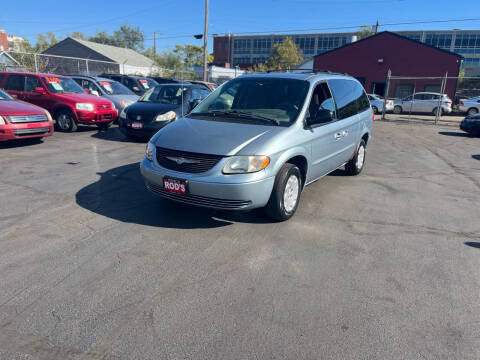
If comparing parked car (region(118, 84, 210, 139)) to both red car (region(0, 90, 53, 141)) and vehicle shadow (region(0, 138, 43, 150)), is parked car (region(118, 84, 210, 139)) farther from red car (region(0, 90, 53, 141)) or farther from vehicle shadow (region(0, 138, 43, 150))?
vehicle shadow (region(0, 138, 43, 150))

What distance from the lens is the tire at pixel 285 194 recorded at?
4242 mm

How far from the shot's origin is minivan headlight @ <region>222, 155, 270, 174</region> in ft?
12.9

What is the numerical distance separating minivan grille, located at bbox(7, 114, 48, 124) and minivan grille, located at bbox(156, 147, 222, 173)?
226 inches

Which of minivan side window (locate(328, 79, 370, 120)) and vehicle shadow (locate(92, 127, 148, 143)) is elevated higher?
minivan side window (locate(328, 79, 370, 120))

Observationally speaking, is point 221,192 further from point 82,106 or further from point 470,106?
point 470,106

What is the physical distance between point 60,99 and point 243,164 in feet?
29.4

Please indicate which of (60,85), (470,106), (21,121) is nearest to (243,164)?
(21,121)

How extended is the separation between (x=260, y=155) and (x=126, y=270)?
1.78 meters

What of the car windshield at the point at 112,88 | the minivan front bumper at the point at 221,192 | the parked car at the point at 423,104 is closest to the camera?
the minivan front bumper at the point at 221,192

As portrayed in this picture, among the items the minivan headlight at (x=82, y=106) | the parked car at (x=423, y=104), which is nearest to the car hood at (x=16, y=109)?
the minivan headlight at (x=82, y=106)

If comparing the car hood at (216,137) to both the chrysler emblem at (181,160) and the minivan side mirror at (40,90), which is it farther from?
the minivan side mirror at (40,90)

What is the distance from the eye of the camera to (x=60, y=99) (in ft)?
35.5

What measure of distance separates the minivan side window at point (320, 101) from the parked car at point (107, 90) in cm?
920

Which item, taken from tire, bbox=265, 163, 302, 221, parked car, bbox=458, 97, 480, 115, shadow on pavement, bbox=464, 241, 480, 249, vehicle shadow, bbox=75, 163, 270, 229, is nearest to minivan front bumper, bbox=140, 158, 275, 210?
tire, bbox=265, 163, 302, 221
